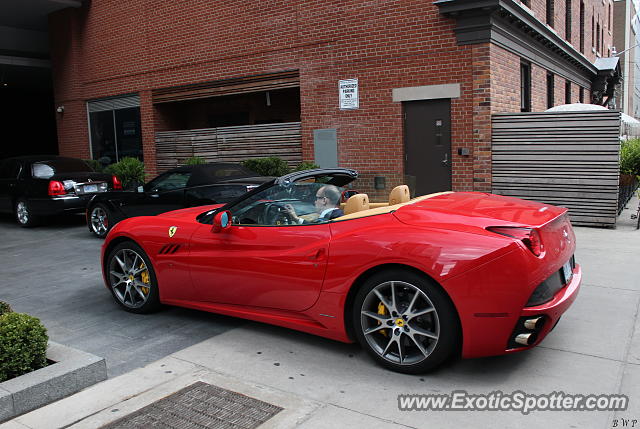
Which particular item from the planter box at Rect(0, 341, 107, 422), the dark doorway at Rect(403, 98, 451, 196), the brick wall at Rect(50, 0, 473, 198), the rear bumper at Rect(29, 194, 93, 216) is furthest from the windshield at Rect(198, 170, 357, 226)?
the rear bumper at Rect(29, 194, 93, 216)

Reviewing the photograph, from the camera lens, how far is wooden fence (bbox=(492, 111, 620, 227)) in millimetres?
10016

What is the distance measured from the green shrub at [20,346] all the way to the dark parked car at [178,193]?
17.8ft

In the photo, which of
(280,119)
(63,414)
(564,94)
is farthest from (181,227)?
(564,94)

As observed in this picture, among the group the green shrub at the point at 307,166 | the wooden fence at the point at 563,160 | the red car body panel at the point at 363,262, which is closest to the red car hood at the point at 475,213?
the red car body panel at the point at 363,262

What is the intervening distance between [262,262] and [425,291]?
144cm

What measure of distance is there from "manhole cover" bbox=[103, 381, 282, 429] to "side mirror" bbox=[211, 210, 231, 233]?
148 cm

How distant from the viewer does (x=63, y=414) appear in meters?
3.61

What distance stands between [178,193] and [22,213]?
16.1 ft

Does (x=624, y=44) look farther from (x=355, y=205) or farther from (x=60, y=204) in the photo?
(x=355, y=205)

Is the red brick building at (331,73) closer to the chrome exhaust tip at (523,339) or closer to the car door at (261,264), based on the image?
the car door at (261,264)

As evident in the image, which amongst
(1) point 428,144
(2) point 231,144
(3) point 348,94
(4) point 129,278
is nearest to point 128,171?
(2) point 231,144

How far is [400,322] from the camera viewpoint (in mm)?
3939

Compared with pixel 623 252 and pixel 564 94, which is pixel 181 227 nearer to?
pixel 623 252

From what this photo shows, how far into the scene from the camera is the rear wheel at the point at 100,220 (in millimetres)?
10422
